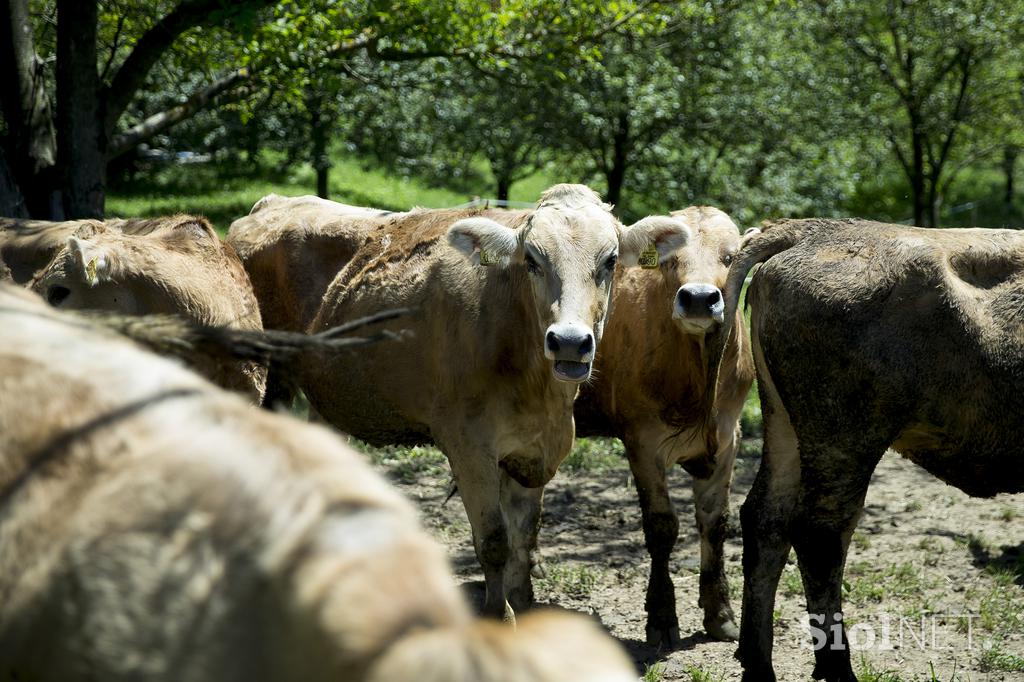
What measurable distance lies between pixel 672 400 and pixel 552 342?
149cm

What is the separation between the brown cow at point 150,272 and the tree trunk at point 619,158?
432 inches

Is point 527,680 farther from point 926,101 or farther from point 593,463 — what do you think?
point 926,101

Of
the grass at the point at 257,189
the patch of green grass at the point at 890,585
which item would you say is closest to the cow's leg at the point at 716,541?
the patch of green grass at the point at 890,585

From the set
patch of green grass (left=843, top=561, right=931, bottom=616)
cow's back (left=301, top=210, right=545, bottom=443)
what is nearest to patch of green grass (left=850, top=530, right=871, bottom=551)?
patch of green grass (left=843, top=561, right=931, bottom=616)

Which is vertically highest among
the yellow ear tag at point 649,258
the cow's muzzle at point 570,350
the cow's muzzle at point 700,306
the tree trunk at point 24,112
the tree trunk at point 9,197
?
the tree trunk at point 24,112

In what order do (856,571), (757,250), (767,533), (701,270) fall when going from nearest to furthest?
(767,533), (757,250), (701,270), (856,571)

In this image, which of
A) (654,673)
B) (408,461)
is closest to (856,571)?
(654,673)

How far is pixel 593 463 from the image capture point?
8547mm

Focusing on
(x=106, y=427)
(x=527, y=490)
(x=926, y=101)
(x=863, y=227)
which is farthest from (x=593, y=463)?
(x=926, y=101)

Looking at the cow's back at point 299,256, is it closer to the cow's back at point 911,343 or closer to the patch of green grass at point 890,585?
the cow's back at point 911,343

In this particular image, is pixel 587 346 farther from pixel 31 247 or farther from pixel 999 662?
pixel 31 247

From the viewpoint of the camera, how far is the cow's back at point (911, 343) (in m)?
4.50

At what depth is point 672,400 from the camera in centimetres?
597

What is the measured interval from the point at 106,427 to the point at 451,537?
5.01 m
